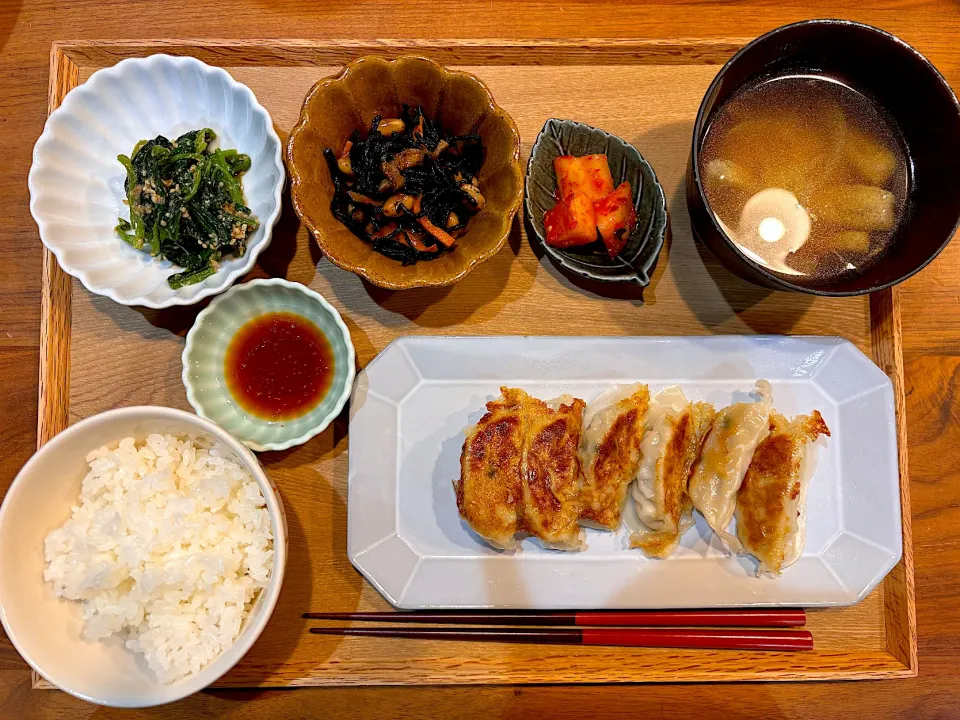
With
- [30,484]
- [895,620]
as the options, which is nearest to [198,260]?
[30,484]

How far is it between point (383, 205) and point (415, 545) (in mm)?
1275

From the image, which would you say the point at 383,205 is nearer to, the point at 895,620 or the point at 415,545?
the point at 415,545

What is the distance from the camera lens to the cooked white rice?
216 centimetres

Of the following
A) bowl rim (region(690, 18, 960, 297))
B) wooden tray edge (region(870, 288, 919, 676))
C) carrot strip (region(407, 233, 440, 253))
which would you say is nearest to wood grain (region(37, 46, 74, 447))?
carrot strip (region(407, 233, 440, 253))

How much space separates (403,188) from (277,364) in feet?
2.70

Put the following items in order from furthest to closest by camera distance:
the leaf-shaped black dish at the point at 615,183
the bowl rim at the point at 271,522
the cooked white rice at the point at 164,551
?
the leaf-shaped black dish at the point at 615,183, the cooked white rice at the point at 164,551, the bowl rim at the point at 271,522

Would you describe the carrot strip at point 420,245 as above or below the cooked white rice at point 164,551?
above

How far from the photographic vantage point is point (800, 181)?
2.38m

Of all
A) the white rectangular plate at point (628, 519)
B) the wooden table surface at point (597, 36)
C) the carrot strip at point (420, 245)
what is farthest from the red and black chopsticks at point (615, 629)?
the carrot strip at point (420, 245)

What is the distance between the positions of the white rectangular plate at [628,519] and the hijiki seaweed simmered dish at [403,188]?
1.29 feet

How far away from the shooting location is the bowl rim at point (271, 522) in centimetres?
205

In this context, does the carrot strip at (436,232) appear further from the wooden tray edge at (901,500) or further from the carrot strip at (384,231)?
the wooden tray edge at (901,500)

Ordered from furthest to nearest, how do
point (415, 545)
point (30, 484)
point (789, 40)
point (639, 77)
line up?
1. point (639, 77)
2. point (415, 545)
3. point (789, 40)
4. point (30, 484)

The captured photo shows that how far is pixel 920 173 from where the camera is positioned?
7.77 feet
